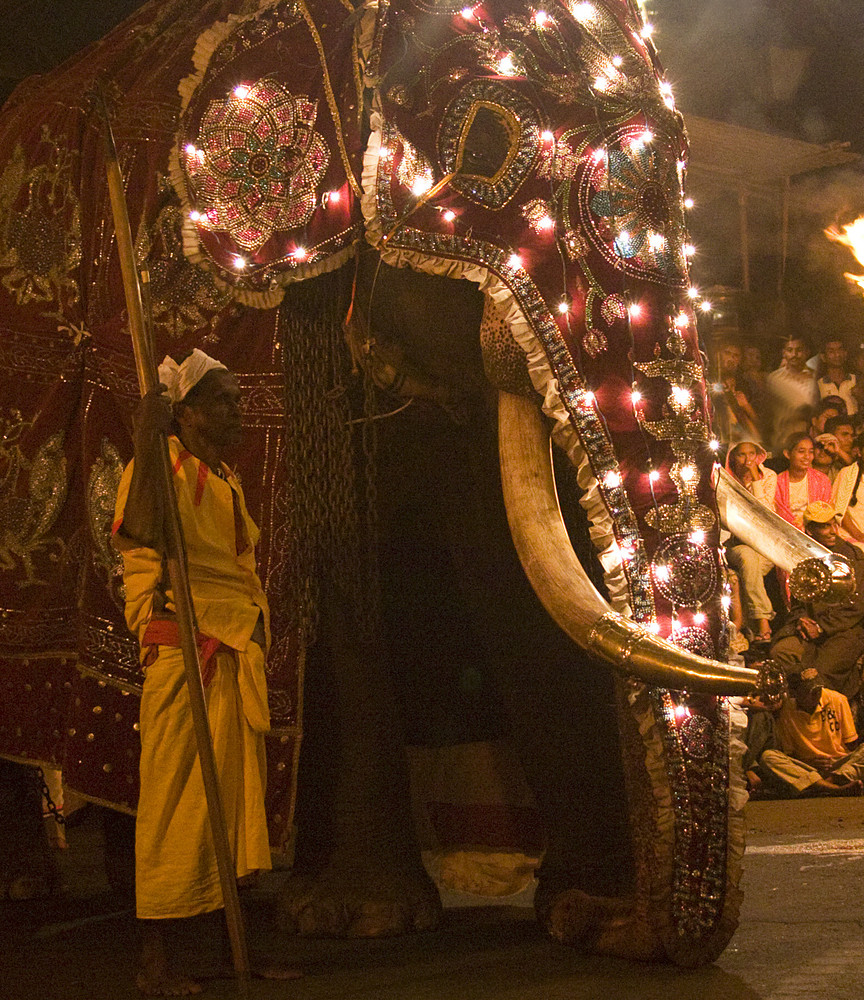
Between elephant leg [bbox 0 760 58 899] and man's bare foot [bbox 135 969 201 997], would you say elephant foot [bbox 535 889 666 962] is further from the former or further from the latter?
elephant leg [bbox 0 760 58 899]

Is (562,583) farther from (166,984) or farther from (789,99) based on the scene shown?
(789,99)

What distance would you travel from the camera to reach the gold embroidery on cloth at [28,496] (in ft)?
15.9

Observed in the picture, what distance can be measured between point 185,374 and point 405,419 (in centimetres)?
79

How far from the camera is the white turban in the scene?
3.88 meters

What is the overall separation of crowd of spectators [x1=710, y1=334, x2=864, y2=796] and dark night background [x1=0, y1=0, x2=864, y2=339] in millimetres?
995

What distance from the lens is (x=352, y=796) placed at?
4.57 m

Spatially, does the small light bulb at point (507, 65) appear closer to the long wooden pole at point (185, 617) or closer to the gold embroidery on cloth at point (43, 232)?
the long wooden pole at point (185, 617)

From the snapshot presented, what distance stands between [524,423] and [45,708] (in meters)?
1.91

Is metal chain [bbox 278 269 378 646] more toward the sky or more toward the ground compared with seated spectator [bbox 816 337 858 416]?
more toward the ground

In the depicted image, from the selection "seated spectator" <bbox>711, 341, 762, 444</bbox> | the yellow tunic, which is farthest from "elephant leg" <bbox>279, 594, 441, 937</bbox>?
"seated spectator" <bbox>711, 341, 762, 444</bbox>

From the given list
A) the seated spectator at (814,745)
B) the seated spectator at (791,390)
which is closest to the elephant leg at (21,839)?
the seated spectator at (814,745)

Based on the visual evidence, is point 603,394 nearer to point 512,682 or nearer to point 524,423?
point 524,423

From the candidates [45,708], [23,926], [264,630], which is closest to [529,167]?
[264,630]

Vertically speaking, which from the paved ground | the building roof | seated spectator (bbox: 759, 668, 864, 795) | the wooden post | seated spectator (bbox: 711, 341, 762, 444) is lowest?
the paved ground
